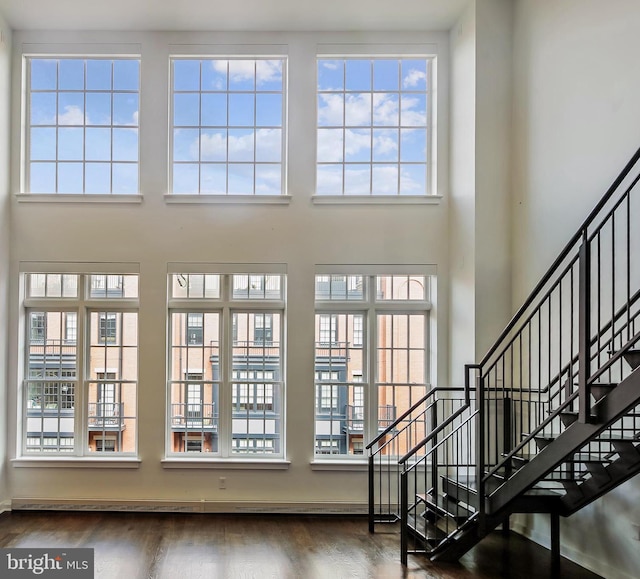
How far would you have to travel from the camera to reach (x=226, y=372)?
276 inches

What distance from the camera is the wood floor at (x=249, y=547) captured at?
492cm

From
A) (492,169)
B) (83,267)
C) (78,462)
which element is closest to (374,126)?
(492,169)

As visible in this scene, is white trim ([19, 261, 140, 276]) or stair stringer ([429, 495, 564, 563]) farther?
white trim ([19, 261, 140, 276])

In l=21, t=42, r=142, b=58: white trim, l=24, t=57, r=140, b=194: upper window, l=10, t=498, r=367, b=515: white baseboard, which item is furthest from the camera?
l=24, t=57, r=140, b=194: upper window

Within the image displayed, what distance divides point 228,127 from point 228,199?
0.89 meters

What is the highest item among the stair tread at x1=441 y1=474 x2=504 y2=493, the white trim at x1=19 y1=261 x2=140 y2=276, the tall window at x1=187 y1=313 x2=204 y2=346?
the white trim at x1=19 y1=261 x2=140 y2=276

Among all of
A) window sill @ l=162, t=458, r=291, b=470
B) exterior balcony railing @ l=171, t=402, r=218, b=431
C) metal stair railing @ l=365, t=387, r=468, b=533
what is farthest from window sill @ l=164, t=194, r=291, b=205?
window sill @ l=162, t=458, r=291, b=470

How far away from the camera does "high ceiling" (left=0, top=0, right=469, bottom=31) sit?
6.43m

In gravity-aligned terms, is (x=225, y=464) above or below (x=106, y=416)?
below

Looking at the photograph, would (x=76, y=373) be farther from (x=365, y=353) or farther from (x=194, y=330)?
(x=365, y=353)

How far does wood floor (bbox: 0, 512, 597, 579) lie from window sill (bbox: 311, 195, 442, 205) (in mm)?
3518

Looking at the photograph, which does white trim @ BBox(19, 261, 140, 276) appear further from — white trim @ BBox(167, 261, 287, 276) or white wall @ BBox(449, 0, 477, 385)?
white wall @ BBox(449, 0, 477, 385)

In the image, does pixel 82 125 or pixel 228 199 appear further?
pixel 82 125

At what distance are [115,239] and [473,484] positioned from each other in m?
4.63
